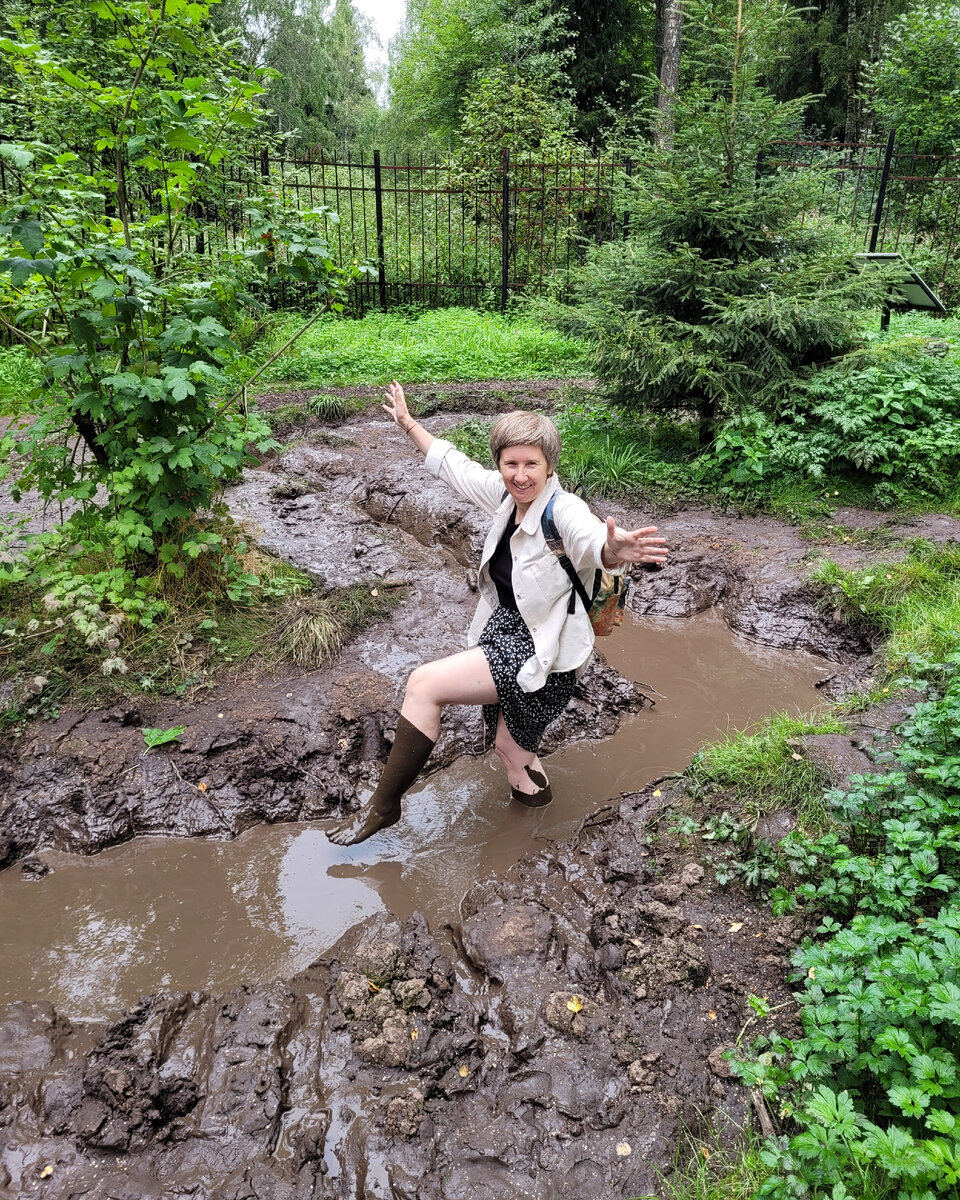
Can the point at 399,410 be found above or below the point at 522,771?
above

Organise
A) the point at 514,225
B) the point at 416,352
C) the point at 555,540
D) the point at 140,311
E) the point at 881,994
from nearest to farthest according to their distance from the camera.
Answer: the point at 881,994 → the point at 555,540 → the point at 140,311 → the point at 416,352 → the point at 514,225

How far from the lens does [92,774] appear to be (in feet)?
11.9

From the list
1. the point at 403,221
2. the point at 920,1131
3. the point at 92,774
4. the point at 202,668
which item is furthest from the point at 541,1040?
the point at 403,221

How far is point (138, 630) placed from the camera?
417 centimetres

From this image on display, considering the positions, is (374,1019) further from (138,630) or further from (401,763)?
(138,630)

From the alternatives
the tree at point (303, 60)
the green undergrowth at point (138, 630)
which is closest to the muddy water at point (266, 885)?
the green undergrowth at point (138, 630)

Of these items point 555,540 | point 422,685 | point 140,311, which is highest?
point 140,311

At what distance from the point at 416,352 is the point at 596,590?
8.53 metres

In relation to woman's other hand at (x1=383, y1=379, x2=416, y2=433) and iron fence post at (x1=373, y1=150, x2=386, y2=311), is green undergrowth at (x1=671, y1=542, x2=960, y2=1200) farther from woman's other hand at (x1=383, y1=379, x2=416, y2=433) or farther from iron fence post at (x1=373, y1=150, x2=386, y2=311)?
iron fence post at (x1=373, y1=150, x2=386, y2=311)

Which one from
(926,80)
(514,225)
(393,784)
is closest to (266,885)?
(393,784)

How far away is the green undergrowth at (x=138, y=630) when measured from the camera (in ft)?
13.0

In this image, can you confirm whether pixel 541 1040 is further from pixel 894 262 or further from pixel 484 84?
pixel 484 84

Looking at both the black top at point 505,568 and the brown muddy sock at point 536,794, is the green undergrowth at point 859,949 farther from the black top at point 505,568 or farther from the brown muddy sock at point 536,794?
the black top at point 505,568

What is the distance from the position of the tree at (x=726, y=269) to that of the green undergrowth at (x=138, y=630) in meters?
3.53
